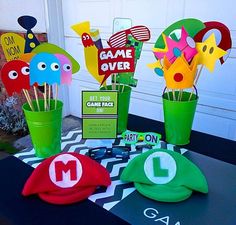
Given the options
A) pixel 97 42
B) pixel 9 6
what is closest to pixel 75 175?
pixel 97 42

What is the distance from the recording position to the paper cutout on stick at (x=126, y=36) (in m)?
0.90

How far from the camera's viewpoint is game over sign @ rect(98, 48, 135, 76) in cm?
84

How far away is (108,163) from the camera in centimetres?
82

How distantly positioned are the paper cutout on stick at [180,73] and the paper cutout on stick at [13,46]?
0.42 m

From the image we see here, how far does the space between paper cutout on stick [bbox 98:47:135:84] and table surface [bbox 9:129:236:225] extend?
0.27m

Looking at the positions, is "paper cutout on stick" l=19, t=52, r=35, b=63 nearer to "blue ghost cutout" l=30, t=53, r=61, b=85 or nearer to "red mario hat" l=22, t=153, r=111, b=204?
"blue ghost cutout" l=30, t=53, r=61, b=85

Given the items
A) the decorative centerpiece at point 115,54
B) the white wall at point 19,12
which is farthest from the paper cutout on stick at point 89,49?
the white wall at point 19,12

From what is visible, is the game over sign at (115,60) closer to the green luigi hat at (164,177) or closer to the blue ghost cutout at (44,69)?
the blue ghost cutout at (44,69)

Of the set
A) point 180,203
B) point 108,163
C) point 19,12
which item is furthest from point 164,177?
point 19,12

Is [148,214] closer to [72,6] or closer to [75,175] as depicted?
[75,175]

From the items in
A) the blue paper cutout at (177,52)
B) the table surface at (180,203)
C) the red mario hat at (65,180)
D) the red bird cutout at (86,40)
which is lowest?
the table surface at (180,203)

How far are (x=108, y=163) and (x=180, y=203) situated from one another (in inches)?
9.6

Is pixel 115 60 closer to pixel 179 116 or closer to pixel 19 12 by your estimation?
pixel 179 116

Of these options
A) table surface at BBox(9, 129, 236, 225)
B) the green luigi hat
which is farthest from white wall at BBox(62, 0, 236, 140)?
the green luigi hat
